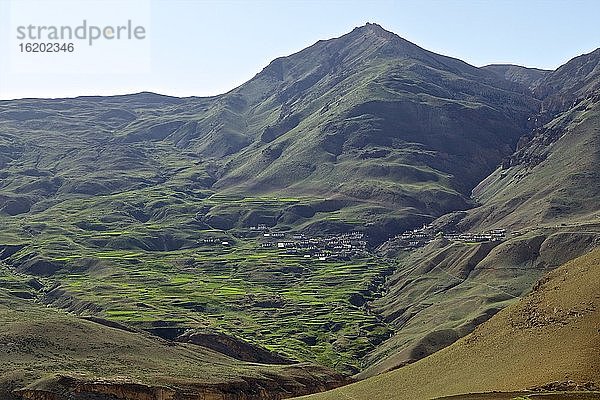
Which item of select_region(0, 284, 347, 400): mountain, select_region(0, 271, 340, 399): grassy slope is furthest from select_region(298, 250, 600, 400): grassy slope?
select_region(0, 271, 340, 399): grassy slope

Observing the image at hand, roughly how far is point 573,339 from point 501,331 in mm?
12039

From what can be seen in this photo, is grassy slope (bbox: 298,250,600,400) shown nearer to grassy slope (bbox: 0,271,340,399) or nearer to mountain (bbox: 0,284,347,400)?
mountain (bbox: 0,284,347,400)

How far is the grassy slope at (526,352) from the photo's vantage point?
81062 mm

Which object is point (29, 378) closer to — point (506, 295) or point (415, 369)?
point (415, 369)

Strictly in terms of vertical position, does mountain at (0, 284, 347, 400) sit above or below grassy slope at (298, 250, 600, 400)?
below

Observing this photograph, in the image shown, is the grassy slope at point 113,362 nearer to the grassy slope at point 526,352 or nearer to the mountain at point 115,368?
the mountain at point 115,368

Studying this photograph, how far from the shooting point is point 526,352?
87.7 m

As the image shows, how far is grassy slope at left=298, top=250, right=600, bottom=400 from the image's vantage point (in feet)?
266

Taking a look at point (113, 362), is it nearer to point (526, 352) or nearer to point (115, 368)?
point (115, 368)

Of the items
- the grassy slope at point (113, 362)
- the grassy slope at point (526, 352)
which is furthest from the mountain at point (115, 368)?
the grassy slope at point (526, 352)

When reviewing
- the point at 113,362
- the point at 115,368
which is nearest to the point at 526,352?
the point at 115,368

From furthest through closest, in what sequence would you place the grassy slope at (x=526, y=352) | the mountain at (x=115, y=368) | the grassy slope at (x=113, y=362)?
the grassy slope at (x=113, y=362) < the mountain at (x=115, y=368) < the grassy slope at (x=526, y=352)

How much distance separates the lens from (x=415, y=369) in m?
98.4

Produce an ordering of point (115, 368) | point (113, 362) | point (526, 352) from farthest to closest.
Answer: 1. point (113, 362)
2. point (115, 368)
3. point (526, 352)
